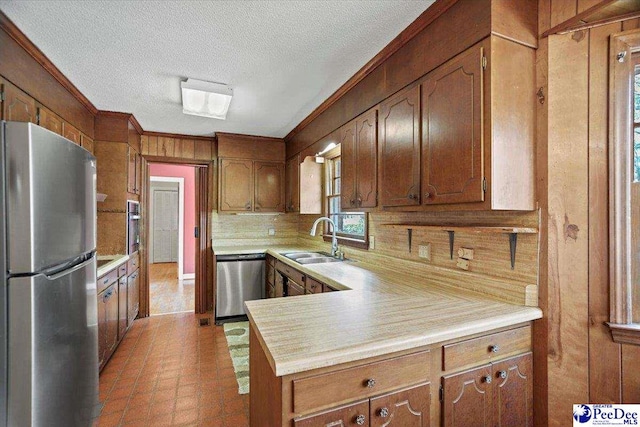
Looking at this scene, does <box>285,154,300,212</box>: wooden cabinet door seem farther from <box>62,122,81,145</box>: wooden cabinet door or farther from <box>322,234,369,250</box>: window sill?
<box>62,122,81,145</box>: wooden cabinet door

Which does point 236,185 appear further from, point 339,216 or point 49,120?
point 49,120

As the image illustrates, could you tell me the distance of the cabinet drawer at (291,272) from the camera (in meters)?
2.69

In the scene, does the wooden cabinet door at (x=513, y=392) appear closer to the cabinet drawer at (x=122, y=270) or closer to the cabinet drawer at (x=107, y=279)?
the cabinet drawer at (x=107, y=279)

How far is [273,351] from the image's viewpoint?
3.38ft

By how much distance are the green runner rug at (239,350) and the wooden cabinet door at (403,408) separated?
158 centimetres

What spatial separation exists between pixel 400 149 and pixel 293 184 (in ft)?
7.38

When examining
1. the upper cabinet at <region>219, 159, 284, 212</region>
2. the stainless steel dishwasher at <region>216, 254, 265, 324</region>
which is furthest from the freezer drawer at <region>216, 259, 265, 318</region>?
the upper cabinet at <region>219, 159, 284, 212</region>

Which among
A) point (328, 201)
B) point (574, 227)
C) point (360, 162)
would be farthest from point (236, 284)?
point (574, 227)

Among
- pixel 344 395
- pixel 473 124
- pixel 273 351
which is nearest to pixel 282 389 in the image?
pixel 273 351

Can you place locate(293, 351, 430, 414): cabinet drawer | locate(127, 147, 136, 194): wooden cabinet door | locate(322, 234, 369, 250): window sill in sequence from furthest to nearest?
locate(127, 147, 136, 194): wooden cabinet door → locate(322, 234, 369, 250): window sill → locate(293, 351, 430, 414): cabinet drawer

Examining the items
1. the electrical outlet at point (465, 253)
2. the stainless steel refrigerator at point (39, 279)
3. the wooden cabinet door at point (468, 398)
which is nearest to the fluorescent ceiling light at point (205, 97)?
the stainless steel refrigerator at point (39, 279)

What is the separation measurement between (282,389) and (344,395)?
0.75 feet

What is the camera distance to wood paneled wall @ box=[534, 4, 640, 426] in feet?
4.45

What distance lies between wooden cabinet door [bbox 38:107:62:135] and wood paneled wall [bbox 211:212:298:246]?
2097 mm
